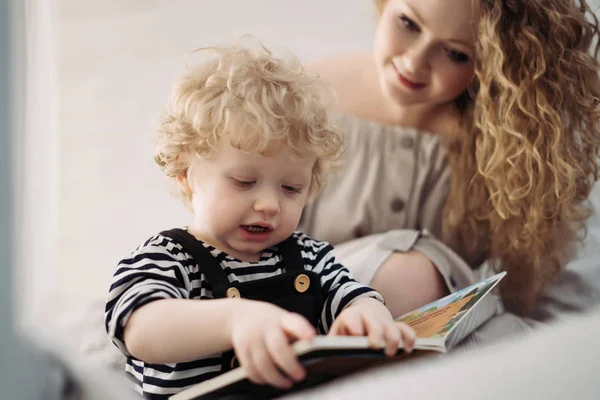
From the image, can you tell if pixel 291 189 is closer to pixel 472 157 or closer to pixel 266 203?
pixel 266 203

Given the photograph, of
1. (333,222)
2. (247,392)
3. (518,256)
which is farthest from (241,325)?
(518,256)

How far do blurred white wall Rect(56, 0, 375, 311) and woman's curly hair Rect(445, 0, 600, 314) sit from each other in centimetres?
34

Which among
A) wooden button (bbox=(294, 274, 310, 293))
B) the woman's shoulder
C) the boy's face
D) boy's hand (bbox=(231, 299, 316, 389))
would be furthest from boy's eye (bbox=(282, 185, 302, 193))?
the woman's shoulder

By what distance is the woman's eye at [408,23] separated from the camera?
3.16 feet

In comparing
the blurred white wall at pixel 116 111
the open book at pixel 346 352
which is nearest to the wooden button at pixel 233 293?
the open book at pixel 346 352

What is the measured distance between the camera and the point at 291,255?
781 millimetres

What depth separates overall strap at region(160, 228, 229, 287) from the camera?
0.70m

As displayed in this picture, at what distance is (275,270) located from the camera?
77 cm

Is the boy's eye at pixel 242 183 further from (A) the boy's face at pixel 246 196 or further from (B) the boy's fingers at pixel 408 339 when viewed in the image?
(B) the boy's fingers at pixel 408 339

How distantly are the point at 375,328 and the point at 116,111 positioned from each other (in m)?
0.53

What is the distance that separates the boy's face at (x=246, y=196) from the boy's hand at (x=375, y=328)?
136mm

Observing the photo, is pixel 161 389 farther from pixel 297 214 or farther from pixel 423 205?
pixel 423 205

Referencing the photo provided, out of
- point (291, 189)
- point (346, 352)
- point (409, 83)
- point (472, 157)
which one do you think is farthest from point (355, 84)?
point (346, 352)

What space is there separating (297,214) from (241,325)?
0.21 m
